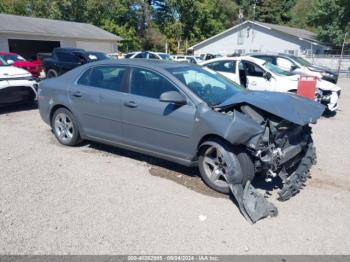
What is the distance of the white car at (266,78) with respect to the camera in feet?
32.5

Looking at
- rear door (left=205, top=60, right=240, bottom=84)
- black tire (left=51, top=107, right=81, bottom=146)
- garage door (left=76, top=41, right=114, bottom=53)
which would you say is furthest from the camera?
garage door (left=76, top=41, right=114, bottom=53)

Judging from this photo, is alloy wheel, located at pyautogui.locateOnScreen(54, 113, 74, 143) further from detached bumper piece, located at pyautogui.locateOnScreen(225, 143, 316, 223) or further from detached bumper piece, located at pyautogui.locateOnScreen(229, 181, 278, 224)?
detached bumper piece, located at pyautogui.locateOnScreen(229, 181, 278, 224)

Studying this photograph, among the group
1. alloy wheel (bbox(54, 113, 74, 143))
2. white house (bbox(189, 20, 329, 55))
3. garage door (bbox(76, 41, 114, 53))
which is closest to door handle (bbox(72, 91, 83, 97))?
alloy wheel (bbox(54, 113, 74, 143))

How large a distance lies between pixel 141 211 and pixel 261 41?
37170 mm

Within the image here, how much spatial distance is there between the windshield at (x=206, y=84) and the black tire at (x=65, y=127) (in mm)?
2161

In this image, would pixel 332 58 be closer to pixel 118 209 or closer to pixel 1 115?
pixel 1 115

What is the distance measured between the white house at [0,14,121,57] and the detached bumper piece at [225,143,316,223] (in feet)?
87.3

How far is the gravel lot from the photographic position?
3441 mm

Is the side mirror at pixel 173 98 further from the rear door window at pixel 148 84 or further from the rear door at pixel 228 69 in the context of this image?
the rear door at pixel 228 69

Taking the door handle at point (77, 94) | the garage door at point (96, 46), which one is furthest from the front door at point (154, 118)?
the garage door at point (96, 46)

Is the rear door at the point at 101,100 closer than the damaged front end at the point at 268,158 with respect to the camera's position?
No

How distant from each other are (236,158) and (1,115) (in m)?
7.40

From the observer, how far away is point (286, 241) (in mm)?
3514

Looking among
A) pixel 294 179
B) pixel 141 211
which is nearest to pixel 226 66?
pixel 294 179
